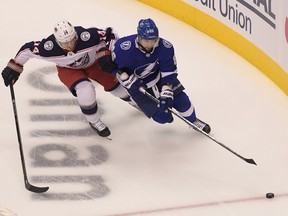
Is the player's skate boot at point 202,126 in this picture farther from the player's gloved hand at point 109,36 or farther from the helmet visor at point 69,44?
the helmet visor at point 69,44

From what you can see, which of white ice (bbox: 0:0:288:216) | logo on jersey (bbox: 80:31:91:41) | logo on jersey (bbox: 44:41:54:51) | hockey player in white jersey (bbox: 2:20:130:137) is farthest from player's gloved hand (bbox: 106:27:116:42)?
white ice (bbox: 0:0:288:216)

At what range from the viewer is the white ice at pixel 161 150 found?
16.4ft

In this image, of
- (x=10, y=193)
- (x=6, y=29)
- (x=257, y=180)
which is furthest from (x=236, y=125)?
(x=6, y=29)

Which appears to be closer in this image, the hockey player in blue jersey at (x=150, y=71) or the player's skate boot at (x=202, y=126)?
the hockey player in blue jersey at (x=150, y=71)

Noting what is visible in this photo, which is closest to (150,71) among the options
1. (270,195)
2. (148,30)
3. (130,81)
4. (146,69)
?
(146,69)

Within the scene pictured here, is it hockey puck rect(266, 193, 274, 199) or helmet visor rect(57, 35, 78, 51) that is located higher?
helmet visor rect(57, 35, 78, 51)

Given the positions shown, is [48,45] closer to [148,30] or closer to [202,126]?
[148,30]

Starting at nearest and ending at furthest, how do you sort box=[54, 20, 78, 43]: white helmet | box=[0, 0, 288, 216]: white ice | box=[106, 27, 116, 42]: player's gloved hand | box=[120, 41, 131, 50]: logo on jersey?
box=[0, 0, 288, 216]: white ice < box=[54, 20, 78, 43]: white helmet < box=[120, 41, 131, 50]: logo on jersey < box=[106, 27, 116, 42]: player's gloved hand

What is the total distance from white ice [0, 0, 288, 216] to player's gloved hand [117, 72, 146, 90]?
1.38 feet

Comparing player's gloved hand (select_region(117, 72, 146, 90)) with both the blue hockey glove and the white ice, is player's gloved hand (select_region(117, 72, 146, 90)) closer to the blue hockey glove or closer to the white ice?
the blue hockey glove

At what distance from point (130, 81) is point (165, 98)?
254 mm

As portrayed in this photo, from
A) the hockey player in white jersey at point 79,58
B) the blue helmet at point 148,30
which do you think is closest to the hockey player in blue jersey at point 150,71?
the blue helmet at point 148,30

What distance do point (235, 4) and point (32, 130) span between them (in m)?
1.72

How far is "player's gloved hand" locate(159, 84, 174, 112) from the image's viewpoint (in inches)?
205
